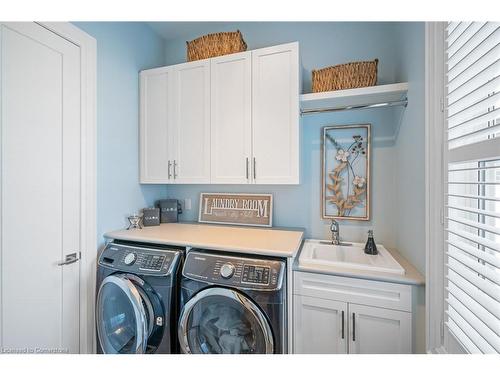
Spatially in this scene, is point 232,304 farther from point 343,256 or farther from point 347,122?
point 347,122

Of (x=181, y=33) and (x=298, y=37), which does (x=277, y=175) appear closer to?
(x=298, y=37)

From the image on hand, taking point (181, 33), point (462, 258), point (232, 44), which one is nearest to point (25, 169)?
point (232, 44)

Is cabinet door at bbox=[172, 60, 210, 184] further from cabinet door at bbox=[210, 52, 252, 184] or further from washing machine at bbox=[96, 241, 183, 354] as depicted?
washing machine at bbox=[96, 241, 183, 354]

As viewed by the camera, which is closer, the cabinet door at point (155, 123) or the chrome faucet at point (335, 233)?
the chrome faucet at point (335, 233)

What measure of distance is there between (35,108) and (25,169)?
1.18 ft

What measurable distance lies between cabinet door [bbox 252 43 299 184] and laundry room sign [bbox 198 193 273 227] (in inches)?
15.5

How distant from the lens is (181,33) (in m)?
2.19

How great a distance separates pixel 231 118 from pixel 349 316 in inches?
59.6

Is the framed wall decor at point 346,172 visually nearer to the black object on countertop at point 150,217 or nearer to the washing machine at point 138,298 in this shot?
the washing machine at point 138,298

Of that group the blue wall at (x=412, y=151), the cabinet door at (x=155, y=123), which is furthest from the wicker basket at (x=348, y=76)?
the cabinet door at (x=155, y=123)

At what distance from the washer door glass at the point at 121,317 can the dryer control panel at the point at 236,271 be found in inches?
15.1

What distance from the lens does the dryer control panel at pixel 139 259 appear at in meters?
1.36

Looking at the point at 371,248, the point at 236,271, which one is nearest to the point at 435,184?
the point at 371,248

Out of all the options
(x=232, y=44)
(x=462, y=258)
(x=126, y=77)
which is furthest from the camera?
(x=126, y=77)
